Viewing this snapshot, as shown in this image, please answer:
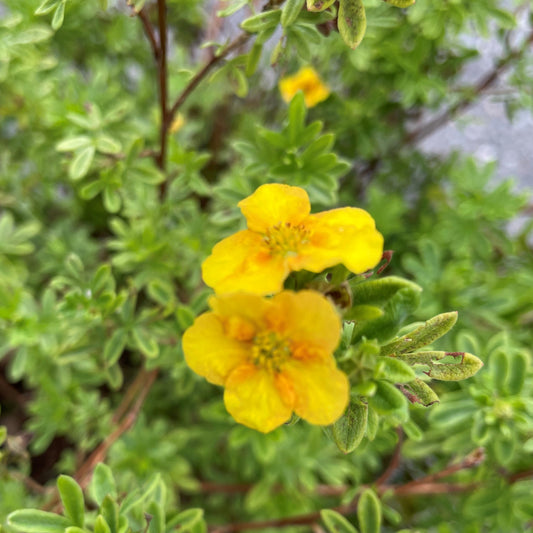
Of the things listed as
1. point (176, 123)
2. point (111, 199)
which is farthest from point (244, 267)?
point (176, 123)

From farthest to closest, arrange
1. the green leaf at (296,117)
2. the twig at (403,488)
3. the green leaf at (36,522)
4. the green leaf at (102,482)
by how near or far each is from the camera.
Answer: the twig at (403,488) < the green leaf at (296,117) < the green leaf at (102,482) < the green leaf at (36,522)

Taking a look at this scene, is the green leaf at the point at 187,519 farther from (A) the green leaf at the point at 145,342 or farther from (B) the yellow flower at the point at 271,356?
(B) the yellow flower at the point at 271,356

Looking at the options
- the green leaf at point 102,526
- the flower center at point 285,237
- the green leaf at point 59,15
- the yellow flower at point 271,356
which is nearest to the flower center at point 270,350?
the yellow flower at point 271,356

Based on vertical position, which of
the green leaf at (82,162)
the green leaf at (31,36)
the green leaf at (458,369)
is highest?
the green leaf at (31,36)

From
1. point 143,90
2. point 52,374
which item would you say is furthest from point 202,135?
point 52,374

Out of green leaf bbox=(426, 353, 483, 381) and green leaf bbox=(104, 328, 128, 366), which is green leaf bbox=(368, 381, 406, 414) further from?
green leaf bbox=(104, 328, 128, 366)

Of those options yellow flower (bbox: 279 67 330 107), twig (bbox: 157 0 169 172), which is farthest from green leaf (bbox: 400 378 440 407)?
yellow flower (bbox: 279 67 330 107)

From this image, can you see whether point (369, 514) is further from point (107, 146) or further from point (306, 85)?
point (306, 85)
